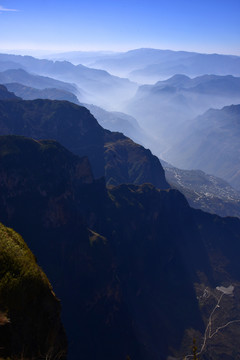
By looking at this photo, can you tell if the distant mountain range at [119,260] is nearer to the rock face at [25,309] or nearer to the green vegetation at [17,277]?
the rock face at [25,309]

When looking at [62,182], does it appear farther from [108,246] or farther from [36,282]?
[36,282]

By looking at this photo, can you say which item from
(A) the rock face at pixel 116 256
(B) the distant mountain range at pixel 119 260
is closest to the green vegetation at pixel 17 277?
(B) the distant mountain range at pixel 119 260

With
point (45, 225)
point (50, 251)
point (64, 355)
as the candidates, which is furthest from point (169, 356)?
point (64, 355)

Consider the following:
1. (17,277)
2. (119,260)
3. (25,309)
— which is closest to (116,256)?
(119,260)

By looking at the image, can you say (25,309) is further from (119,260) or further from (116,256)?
(119,260)

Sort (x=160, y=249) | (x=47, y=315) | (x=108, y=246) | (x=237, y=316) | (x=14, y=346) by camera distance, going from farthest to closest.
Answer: (x=160, y=249)
(x=237, y=316)
(x=108, y=246)
(x=47, y=315)
(x=14, y=346)

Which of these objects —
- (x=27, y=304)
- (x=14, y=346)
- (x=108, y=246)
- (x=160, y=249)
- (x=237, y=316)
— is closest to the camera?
(x=14, y=346)

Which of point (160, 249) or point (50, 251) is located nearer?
point (50, 251)
